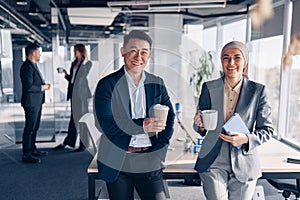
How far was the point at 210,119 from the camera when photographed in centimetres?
146

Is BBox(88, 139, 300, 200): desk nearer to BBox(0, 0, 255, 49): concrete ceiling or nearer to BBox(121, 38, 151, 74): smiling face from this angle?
BBox(121, 38, 151, 74): smiling face

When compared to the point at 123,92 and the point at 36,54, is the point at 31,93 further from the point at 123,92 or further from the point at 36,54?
the point at 123,92

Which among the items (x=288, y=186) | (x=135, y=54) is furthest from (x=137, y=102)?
(x=288, y=186)

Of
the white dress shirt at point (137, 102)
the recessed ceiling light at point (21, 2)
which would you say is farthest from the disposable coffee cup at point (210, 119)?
the recessed ceiling light at point (21, 2)

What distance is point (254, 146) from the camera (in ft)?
4.99

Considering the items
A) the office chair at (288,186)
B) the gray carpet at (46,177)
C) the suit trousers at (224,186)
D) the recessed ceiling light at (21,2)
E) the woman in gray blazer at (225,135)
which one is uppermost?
the recessed ceiling light at (21,2)

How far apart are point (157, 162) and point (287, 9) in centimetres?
384

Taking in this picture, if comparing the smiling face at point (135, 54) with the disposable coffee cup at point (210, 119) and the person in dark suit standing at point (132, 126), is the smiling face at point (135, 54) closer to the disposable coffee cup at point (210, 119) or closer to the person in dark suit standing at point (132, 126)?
the person in dark suit standing at point (132, 126)

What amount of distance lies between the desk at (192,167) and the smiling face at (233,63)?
578mm

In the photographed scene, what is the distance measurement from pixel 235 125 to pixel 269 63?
12.6ft

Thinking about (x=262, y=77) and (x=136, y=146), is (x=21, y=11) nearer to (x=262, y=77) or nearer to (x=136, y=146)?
(x=262, y=77)

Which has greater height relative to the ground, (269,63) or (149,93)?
(269,63)

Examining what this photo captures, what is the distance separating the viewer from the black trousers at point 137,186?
152cm

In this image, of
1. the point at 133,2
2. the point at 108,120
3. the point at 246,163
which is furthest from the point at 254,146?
the point at 133,2
